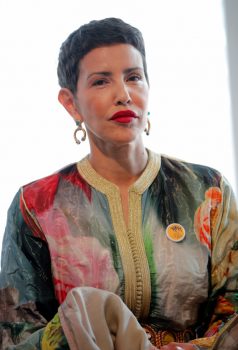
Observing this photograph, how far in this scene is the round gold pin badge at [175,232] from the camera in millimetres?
1564

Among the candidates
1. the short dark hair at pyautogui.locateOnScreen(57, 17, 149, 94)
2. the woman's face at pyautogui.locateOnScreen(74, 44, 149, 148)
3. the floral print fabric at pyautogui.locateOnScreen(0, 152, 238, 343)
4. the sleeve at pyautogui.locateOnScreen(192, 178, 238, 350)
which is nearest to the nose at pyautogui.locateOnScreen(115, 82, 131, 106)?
the woman's face at pyautogui.locateOnScreen(74, 44, 149, 148)

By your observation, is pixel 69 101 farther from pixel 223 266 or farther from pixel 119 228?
pixel 223 266

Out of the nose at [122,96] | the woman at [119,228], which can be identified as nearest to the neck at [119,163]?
the woman at [119,228]

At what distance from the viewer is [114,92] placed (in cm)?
153

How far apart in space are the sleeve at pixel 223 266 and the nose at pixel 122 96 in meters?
0.32

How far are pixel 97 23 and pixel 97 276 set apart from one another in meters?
0.56

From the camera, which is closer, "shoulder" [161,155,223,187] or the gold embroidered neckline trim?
the gold embroidered neckline trim

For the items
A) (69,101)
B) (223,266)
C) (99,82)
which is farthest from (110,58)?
(223,266)

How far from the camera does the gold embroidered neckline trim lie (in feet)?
4.96

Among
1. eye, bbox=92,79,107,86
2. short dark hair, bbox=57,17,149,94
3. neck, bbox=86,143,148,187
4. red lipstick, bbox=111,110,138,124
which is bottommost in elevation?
neck, bbox=86,143,148,187

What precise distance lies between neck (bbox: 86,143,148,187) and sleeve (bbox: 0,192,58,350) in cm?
21

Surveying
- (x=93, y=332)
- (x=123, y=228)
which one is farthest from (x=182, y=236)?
(x=93, y=332)

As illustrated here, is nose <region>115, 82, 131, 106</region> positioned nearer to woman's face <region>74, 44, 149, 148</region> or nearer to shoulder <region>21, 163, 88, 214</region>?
woman's face <region>74, 44, 149, 148</region>

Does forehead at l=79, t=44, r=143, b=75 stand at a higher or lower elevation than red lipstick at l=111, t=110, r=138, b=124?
higher
